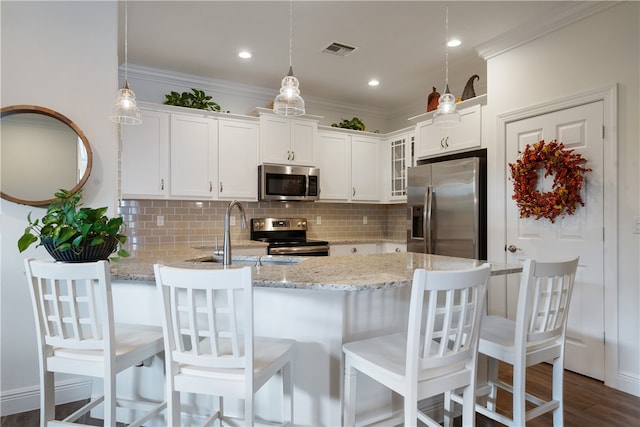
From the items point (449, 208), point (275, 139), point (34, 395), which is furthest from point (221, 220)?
point (449, 208)

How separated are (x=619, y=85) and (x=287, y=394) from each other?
2915mm

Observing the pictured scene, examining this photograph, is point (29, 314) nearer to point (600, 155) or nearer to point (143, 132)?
point (143, 132)

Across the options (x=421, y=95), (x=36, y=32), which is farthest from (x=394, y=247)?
(x=36, y=32)

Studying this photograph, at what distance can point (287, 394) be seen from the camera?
5.46ft

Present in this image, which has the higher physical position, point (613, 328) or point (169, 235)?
point (169, 235)

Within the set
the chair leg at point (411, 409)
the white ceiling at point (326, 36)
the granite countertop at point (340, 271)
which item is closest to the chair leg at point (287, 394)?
the granite countertop at point (340, 271)

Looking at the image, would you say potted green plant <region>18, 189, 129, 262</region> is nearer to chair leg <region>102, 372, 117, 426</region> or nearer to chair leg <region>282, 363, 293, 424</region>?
chair leg <region>102, 372, 117, 426</region>

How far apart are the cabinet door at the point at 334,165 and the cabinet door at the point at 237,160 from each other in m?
0.88

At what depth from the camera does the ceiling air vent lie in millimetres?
3414

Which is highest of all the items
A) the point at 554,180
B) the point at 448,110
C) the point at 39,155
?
the point at 448,110

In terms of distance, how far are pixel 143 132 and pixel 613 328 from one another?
429 cm

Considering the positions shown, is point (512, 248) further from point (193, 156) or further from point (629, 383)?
point (193, 156)

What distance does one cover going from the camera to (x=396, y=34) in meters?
3.20

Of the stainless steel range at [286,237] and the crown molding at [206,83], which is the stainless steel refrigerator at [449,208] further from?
the crown molding at [206,83]
